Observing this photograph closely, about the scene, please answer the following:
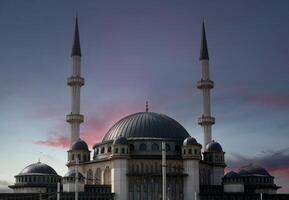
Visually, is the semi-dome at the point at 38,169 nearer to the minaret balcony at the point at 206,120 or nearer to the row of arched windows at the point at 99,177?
the row of arched windows at the point at 99,177

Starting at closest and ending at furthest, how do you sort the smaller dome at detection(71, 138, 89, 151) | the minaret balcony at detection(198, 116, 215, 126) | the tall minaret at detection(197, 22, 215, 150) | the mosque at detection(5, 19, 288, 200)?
1. the mosque at detection(5, 19, 288, 200)
2. the smaller dome at detection(71, 138, 89, 151)
3. the minaret balcony at detection(198, 116, 215, 126)
4. the tall minaret at detection(197, 22, 215, 150)

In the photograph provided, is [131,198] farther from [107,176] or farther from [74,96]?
[74,96]

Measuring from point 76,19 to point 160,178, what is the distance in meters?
38.9

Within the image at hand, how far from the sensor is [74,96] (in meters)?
110

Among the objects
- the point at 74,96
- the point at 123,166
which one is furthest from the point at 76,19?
the point at 123,166

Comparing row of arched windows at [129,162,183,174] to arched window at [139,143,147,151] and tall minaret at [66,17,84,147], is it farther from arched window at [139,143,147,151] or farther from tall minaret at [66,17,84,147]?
tall minaret at [66,17,84,147]

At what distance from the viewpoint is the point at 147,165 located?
9969 centimetres

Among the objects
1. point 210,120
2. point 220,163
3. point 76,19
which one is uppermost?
point 76,19

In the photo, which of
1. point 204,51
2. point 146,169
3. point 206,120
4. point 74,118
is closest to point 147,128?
point 146,169

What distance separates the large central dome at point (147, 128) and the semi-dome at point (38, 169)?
454 inches

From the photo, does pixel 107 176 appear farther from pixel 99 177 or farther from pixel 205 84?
pixel 205 84

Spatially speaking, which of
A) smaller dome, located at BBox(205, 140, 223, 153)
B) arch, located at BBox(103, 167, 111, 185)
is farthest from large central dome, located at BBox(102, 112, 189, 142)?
arch, located at BBox(103, 167, 111, 185)

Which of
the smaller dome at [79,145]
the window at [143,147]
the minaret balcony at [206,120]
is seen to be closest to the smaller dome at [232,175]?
the minaret balcony at [206,120]

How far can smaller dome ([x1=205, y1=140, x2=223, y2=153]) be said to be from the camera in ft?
365
